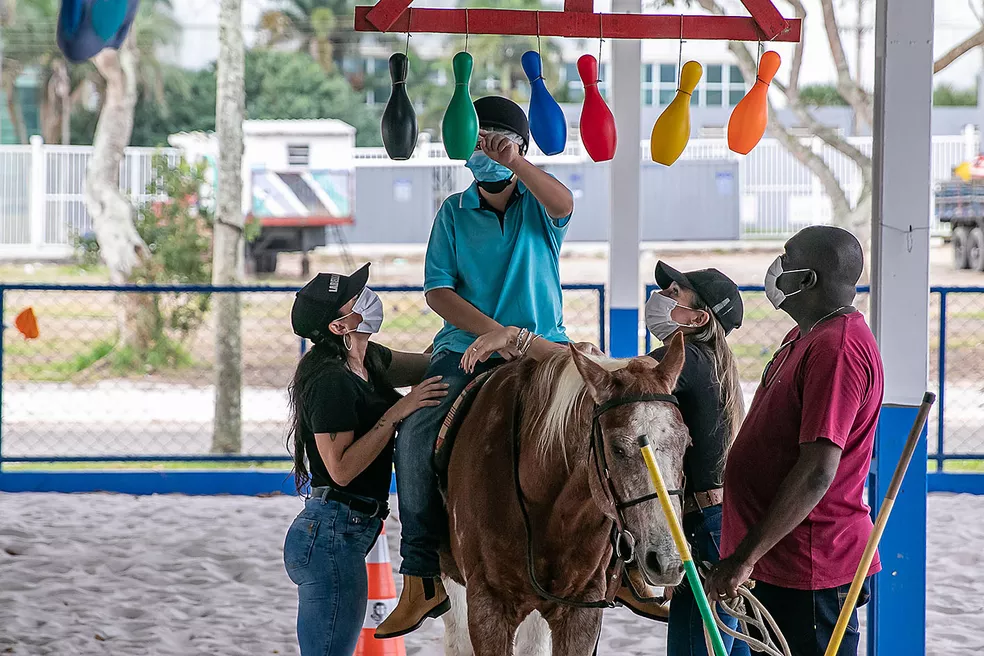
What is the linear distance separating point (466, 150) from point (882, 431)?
5.94 ft

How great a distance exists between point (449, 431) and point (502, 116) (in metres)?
0.96

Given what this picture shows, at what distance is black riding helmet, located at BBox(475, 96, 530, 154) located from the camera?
3.15m

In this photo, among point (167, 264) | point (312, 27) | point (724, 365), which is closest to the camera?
point (724, 365)

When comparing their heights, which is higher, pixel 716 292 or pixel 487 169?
pixel 487 169

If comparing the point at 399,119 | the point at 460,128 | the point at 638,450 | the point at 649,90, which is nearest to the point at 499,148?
the point at 460,128

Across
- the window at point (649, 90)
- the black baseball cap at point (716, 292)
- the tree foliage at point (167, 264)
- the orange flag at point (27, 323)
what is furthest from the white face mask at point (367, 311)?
the window at point (649, 90)

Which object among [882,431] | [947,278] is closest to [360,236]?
[947,278]

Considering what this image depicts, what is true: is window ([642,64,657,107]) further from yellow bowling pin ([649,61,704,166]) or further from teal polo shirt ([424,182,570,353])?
teal polo shirt ([424,182,570,353])

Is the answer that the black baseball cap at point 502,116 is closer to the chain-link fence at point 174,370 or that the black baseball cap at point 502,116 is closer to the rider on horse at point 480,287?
the rider on horse at point 480,287

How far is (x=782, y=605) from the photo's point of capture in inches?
93.7

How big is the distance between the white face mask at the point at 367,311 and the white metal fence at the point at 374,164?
1801 cm

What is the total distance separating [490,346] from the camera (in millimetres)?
3031

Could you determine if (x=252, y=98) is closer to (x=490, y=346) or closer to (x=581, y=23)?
(x=581, y=23)

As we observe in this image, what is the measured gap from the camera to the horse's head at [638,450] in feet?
7.42
